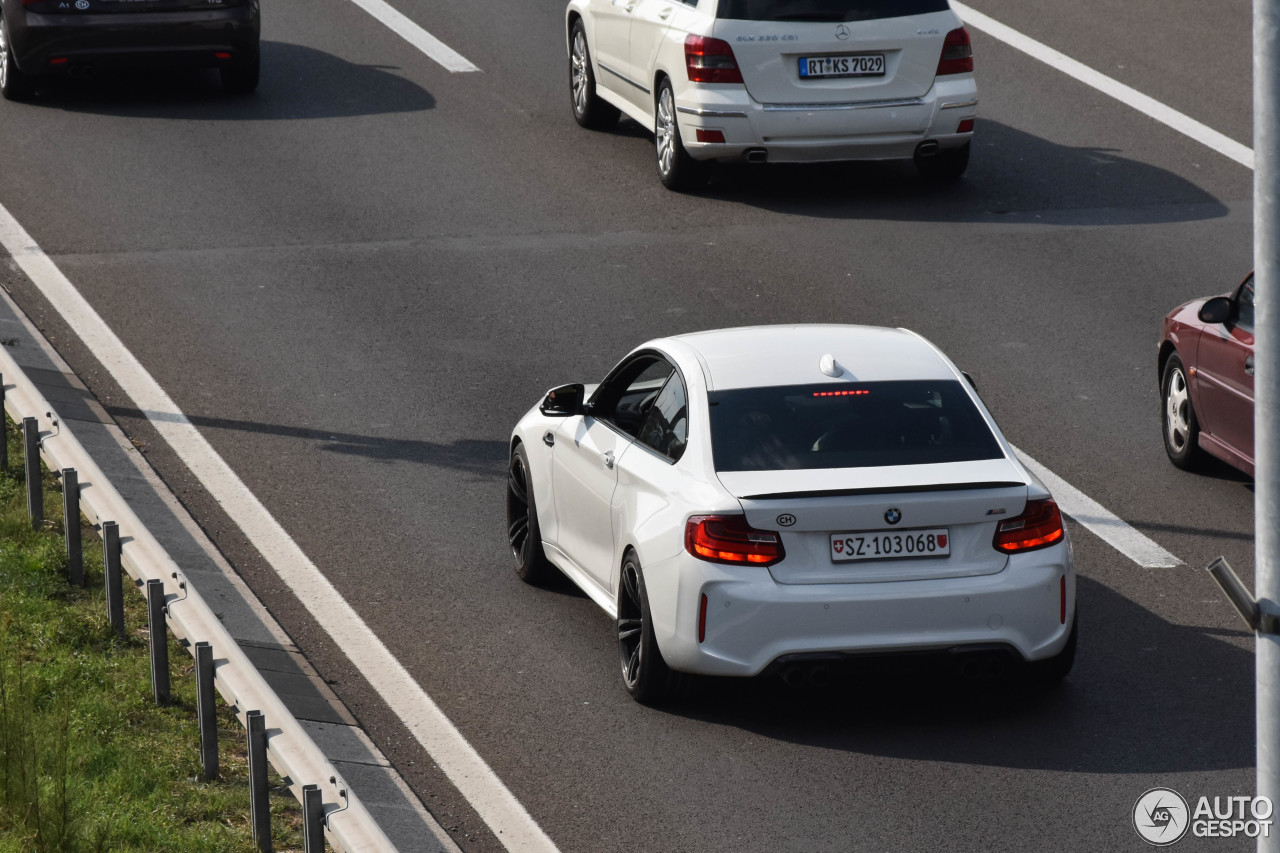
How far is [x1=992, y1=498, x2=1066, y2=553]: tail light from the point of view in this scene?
7473 mm

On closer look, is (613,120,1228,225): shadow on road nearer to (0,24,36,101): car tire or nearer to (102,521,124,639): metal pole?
(0,24,36,101): car tire

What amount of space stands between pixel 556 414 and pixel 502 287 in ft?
17.0

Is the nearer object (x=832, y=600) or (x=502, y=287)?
(x=832, y=600)

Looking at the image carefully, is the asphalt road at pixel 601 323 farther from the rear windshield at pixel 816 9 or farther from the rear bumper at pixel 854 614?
the rear windshield at pixel 816 9

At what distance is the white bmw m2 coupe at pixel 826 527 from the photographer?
7.36 m

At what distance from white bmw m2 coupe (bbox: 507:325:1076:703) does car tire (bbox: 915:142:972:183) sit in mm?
8346

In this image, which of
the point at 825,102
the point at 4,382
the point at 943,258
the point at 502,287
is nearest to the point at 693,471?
the point at 4,382

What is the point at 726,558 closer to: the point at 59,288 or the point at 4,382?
the point at 4,382

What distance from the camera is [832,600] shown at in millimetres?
7332

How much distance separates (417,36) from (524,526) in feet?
43.4

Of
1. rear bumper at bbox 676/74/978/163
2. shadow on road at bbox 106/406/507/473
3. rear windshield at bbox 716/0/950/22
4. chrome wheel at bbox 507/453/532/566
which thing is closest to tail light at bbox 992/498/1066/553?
chrome wheel at bbox 507/453/532/566

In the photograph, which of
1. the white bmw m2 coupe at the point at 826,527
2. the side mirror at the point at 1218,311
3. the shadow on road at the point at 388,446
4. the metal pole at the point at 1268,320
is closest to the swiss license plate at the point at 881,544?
the white bmw m2 coupe at the point at 826,527

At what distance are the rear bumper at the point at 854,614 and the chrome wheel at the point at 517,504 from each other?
2046 millimetres

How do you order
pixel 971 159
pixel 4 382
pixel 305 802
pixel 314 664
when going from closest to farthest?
pixel 305 802 < pixel 314 664 < pixel 4 382 < pixel 971 159
